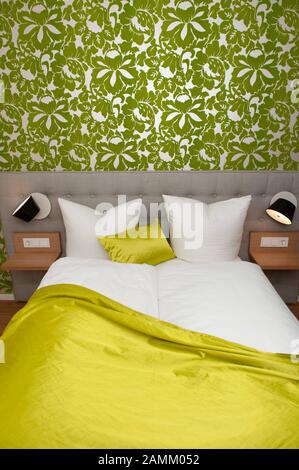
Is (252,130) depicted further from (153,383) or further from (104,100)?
(153,383)

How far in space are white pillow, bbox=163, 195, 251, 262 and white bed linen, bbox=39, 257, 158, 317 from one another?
32 cm

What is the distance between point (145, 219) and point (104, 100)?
0.92 m

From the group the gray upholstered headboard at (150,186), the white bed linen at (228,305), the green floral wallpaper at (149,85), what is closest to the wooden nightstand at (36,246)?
the gray upholstered headboard at (150,186)

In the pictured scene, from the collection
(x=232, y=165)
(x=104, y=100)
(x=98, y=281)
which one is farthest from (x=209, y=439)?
(x=104, y=100)

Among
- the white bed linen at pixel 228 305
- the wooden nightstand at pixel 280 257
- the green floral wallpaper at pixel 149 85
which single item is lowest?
the wooden nightstand at pixel 280 257

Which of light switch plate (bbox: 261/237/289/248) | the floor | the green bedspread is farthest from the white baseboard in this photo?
light switch plate (bbox: 261/237/289/248)

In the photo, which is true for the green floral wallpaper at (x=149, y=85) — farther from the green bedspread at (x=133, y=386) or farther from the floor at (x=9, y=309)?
the green bedspread at (x=133, y=386)

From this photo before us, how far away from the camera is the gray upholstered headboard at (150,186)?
8.64ft

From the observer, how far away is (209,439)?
1090 mm

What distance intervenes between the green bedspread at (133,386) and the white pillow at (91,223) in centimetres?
81

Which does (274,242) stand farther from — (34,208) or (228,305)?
(34,208)

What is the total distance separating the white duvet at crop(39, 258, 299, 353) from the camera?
164cm

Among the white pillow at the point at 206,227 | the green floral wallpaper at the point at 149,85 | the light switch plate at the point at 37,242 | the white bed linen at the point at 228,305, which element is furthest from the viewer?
the light switch plate at the point at 37,242

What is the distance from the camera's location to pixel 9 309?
9.62ft
